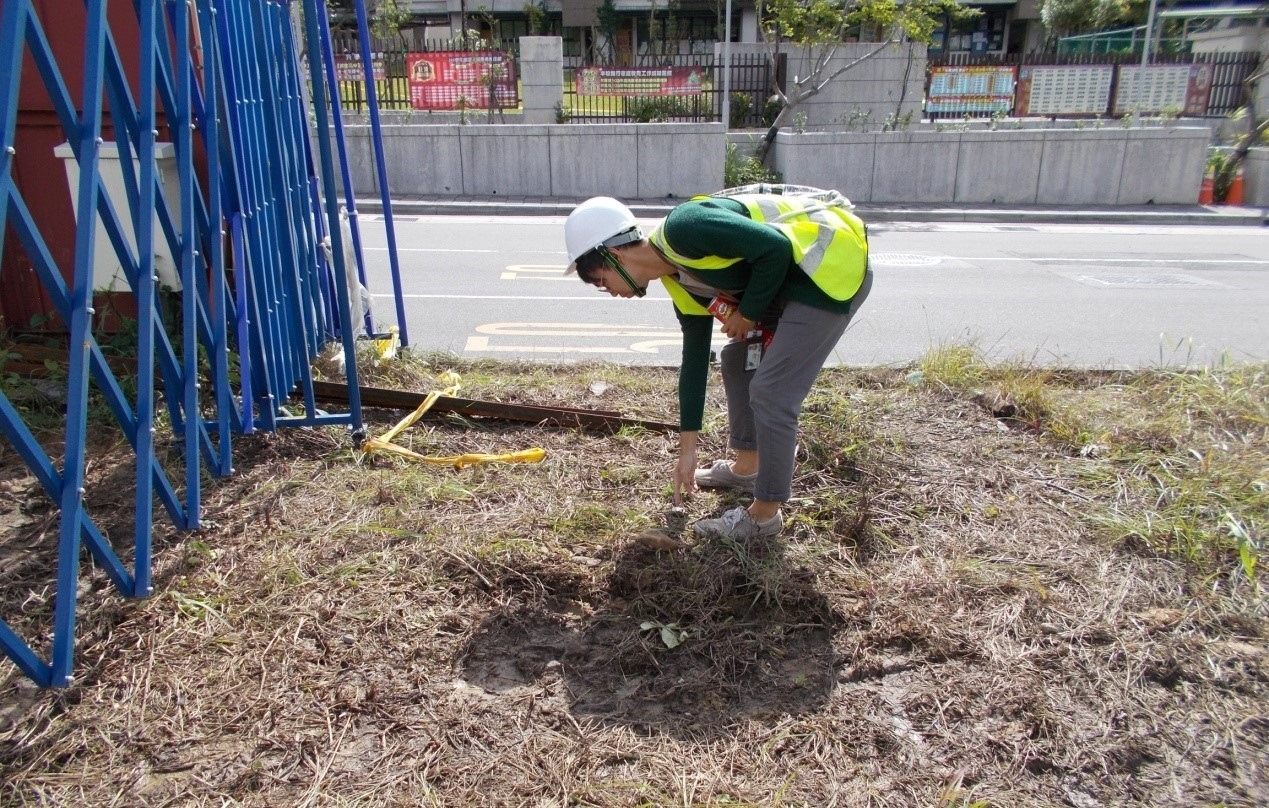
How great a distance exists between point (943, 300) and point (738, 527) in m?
5.81

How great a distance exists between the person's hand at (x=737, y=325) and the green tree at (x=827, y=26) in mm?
13550

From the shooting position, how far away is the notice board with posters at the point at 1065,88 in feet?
60.0

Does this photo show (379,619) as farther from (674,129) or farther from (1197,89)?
(1197,89)

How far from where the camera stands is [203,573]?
9.86 ft

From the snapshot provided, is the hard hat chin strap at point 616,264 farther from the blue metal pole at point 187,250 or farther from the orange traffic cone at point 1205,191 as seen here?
the orange traffic cone at point 1205,191

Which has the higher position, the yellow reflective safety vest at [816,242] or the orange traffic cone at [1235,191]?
the yellow reflective safety vest at [816,242]

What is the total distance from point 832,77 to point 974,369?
40.7ft

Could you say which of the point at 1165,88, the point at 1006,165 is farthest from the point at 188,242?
the point at 1165,88

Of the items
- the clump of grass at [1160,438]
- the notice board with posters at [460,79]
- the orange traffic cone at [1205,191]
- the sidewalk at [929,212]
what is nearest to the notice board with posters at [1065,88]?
the orange traffic cone at [1205,191]

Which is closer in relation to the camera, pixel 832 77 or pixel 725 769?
pixel 725 769

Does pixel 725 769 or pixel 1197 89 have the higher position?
pixel 1197 89

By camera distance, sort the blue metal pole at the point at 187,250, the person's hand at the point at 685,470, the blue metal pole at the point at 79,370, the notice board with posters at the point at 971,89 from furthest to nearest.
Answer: the notice board with posters at the point at 971,89 → the person's hand at the point at 685,470 → the blue metal pole at the point at 187,250 → the blue metal pole at the point at 79,370

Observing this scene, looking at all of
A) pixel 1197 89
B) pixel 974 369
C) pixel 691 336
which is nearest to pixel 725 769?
pixel 691 336

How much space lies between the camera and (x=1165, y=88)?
18625mm
